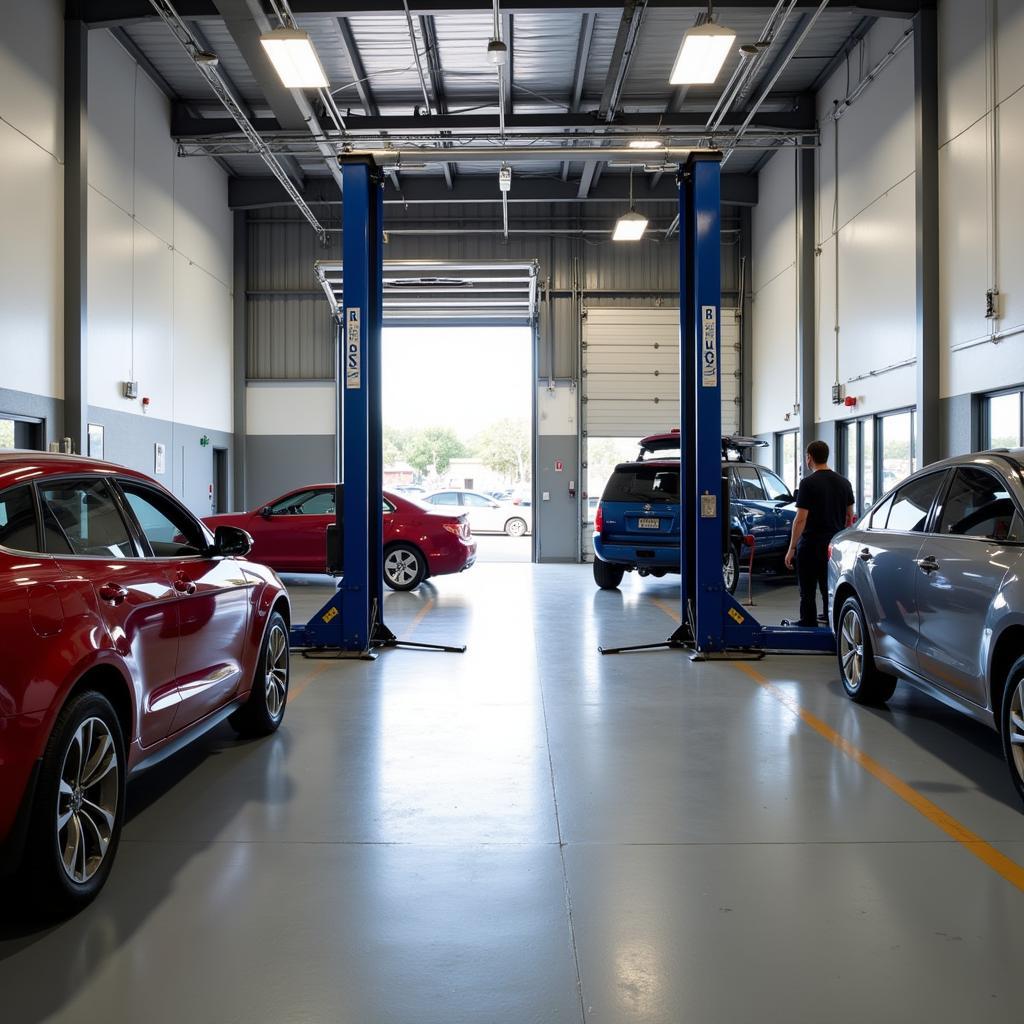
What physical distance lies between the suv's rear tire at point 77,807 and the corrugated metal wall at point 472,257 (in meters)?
16.7

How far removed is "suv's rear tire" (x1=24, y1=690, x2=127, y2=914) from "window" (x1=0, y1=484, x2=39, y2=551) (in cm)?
55

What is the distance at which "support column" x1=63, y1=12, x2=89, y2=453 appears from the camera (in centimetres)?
1187

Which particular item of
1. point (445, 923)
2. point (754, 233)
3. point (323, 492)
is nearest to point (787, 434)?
point (754, 233)

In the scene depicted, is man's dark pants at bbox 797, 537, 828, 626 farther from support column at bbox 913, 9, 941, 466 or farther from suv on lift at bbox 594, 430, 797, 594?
support column at bbox 913, 9, 941, 466

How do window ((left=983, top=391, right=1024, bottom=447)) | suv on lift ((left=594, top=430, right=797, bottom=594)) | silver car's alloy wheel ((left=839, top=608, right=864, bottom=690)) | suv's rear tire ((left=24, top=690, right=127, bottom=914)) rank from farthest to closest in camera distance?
suv on lift ((left=594, top=430, right=797, bottom=594)), window ((left=983, top=391, right=1024, bottom=447)), silver car's alloy wheel ((left=839, top=608, right=864, bottom=690)), suv's rear tire ((left=24, top=690, right=127, bottom=914))

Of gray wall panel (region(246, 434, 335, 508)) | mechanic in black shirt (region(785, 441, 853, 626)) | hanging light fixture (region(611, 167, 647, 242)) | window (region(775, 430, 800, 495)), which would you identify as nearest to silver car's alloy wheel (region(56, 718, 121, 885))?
mechanic in black shirt (region(785, 441, 853, 626))

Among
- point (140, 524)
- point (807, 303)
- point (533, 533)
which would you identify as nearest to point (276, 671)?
point (140, 524)

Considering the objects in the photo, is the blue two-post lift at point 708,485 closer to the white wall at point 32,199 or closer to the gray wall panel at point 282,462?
the white wall at point 32,199

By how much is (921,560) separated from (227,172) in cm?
1709

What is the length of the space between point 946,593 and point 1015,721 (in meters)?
0.89

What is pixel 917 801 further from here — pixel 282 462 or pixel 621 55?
pixel 282 462

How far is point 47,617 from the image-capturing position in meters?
3.02

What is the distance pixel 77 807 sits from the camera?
3.26 meters

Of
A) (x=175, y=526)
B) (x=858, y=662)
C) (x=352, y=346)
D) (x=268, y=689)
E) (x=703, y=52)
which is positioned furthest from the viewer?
(x=703, y=52)
